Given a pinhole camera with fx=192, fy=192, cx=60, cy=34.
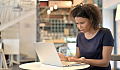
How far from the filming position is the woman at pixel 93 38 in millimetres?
1624

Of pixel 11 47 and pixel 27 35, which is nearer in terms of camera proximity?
pixel 11 47

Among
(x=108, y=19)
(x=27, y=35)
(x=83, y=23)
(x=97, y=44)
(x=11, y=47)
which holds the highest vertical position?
(x=108, y=19)

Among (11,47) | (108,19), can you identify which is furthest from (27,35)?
(108,19)

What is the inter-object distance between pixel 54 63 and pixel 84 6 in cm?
60

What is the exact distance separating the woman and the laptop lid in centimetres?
19

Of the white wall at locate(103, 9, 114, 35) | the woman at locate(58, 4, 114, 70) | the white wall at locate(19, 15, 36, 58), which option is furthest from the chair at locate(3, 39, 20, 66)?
the woman at locate(58, 4, 114, 70)

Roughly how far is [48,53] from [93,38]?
514 mm

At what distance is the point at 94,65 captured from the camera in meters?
1.62

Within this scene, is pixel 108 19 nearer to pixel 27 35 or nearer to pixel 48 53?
pixel 48 53

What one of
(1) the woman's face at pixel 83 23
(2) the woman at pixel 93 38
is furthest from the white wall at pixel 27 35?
(1) the woman's face at pixel 83 23

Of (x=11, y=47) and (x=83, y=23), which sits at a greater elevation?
(x=83, y=23)

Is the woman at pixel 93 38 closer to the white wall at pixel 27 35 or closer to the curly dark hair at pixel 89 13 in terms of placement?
the curly dark hair at pixel 89 13

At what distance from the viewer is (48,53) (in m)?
1.46

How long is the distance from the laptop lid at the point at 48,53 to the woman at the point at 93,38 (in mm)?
186
